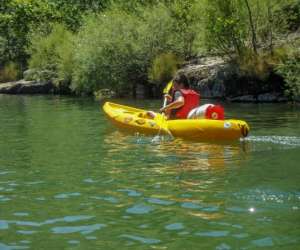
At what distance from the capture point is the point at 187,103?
1297cm

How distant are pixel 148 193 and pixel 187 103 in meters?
5.68

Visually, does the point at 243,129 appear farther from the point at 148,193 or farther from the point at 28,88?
the point at 28,88

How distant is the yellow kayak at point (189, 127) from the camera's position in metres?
11.9

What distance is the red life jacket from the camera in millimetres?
12828

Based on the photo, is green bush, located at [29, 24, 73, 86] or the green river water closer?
the green river water

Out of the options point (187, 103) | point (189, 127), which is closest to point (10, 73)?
point (187, 103)

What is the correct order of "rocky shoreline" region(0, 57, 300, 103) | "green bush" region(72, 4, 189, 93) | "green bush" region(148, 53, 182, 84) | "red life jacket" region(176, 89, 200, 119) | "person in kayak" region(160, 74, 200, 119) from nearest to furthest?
"person in kayak" region(160, 74, 200, 119), "red life jacket" region(176, 89, 200, 119), "rocky shoreline" region(0, 57, 300, 103), "green bush" region(148, 53, 182, 84), "green bush" region(72, 4, 189, 93)

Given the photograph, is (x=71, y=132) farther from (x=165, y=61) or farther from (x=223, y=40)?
(x=165, y=61)

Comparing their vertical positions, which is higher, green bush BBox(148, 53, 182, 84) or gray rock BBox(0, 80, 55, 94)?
green bush BBox(148, 53, 182, 84)

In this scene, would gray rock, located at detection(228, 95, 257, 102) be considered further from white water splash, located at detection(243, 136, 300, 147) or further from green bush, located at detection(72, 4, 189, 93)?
white water splash, located at detection(243, 136, 300, 147)

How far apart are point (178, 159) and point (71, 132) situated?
5020 mm

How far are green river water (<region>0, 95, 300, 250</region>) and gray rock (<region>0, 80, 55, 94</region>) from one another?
86.5ft

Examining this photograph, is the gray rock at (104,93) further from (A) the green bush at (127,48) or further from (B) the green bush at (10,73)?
(B) the green bush at (10,73)

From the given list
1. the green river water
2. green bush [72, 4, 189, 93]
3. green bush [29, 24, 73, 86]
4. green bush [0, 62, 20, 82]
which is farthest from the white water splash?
green bush [0, 62, 20, 82]
